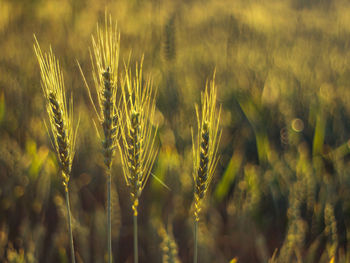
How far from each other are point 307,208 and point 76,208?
965mm

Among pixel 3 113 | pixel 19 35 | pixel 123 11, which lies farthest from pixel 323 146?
pixel 123 11

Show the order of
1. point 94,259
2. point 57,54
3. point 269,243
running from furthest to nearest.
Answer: point 57,54 → point 269,243 → point 94,259

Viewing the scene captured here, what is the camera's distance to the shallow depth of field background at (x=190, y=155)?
4.12 feet

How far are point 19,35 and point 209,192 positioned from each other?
2.37 metres

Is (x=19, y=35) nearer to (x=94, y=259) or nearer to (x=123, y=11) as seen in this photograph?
(x=123, y=11)

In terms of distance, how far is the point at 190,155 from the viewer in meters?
1.53

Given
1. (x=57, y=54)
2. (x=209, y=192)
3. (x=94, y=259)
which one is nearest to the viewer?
(x=94, y=259)

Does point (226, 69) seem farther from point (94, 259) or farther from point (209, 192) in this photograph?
point (94, 259)

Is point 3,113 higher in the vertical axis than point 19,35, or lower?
lower

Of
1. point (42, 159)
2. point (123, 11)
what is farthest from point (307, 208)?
point (123, 11)

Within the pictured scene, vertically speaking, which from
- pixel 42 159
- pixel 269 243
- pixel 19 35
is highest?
pixel 19 35

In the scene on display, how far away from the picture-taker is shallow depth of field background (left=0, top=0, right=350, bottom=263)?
1.25 metres

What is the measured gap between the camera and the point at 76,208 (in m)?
1.36

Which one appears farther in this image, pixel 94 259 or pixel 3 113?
pixel 3 113
